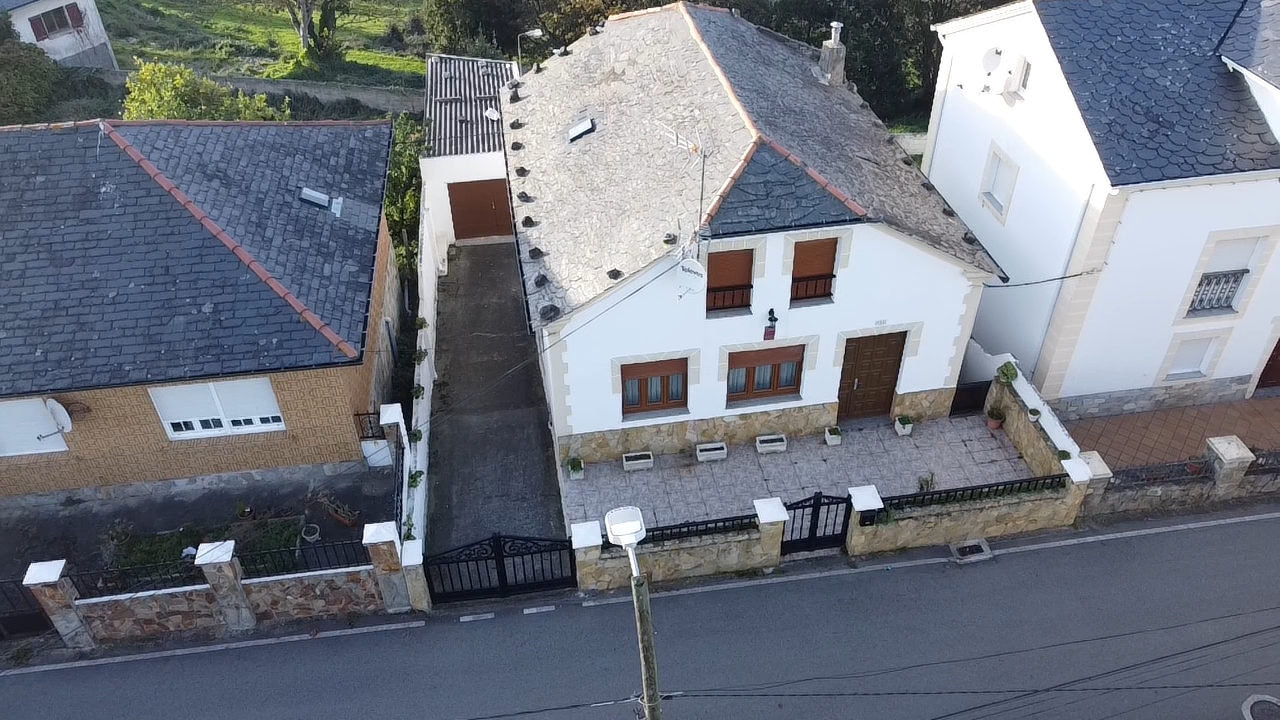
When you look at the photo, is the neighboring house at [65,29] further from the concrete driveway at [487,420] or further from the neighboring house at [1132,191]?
the neighboring house at [1132,191]

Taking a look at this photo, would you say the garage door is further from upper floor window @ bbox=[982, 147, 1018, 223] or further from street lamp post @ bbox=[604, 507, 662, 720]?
street lamp post @ bbox=[604, 507, 662, 720]

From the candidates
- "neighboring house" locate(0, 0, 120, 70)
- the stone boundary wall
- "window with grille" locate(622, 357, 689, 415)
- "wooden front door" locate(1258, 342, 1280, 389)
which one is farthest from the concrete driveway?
"neighboring house" locate(0, 0, 120, 70)

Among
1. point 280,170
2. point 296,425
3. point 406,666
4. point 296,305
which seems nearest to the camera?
point 406,666

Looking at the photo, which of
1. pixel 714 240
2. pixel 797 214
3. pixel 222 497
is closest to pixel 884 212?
pixel 797 214

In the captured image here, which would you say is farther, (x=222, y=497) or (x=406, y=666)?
(x=222, y=497)

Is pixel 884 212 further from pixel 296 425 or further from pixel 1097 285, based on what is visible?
pixel 296 425

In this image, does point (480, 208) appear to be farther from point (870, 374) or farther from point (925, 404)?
point (925, 404)
